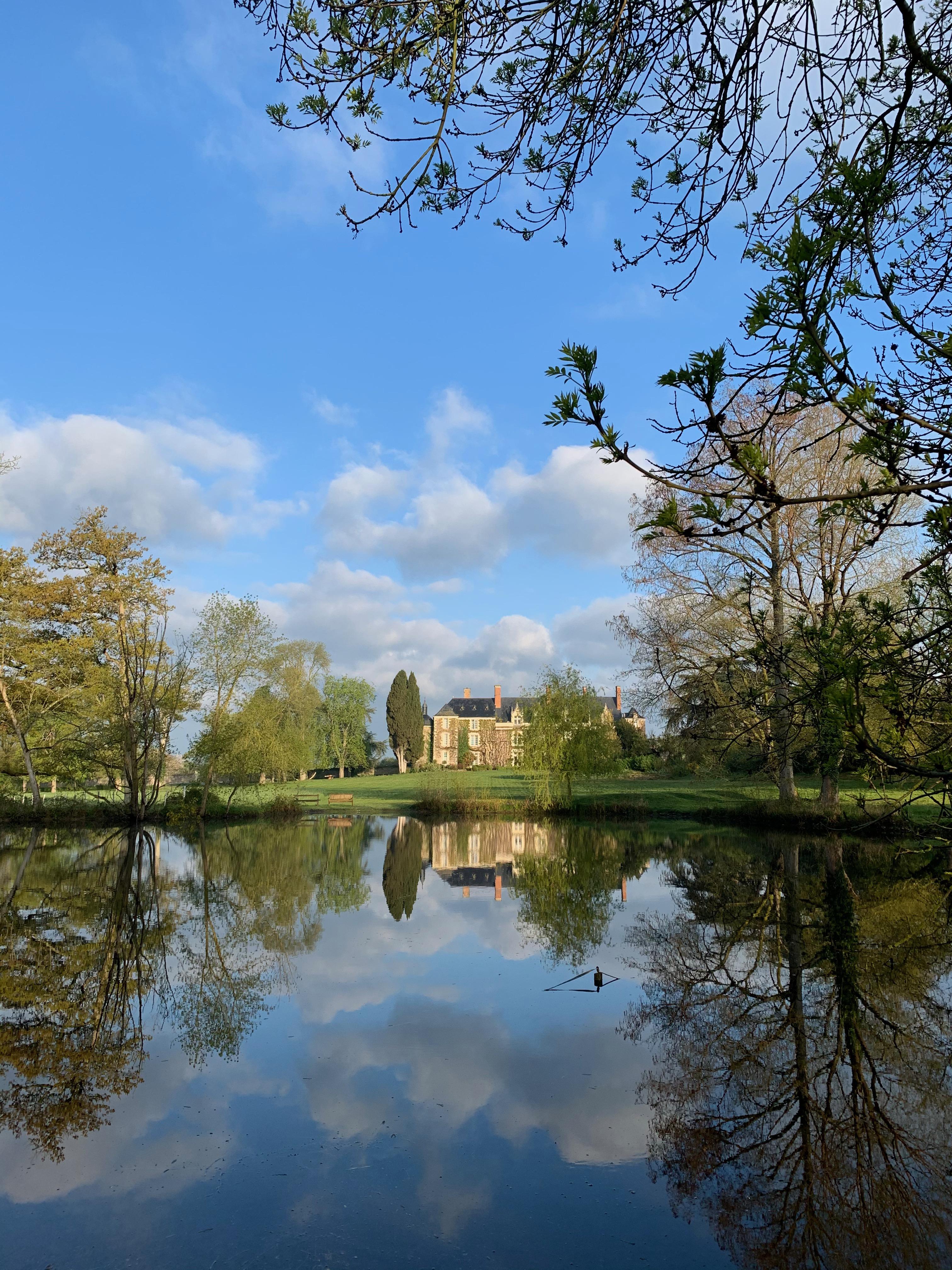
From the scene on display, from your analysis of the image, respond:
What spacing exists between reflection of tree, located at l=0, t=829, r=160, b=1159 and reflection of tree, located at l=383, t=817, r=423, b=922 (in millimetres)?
3497

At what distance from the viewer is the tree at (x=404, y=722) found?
67500 millimetres

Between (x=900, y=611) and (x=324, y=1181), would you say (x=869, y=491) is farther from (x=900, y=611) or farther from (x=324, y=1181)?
(x=324, y=1181)

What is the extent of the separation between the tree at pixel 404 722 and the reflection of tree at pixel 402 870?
41.6 meters

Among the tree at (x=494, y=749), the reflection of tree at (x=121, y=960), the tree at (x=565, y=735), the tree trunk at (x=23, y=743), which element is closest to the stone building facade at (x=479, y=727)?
the tree at (x=494, y=749)

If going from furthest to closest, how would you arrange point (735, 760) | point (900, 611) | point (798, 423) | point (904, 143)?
point (735, 760), point (798, 423), point (900, 611), point (904, 143)

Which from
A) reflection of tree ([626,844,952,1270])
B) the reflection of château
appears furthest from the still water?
the reflection of château

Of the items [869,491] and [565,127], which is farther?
[565,127]

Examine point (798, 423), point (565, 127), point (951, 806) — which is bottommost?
point (951, 806)

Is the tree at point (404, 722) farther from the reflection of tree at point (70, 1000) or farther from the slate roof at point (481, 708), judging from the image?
the reflection of tree at point (70, 1000)

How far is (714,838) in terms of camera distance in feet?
66.1

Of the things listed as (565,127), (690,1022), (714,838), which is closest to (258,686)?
(714,838)

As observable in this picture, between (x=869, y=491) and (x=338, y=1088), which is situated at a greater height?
(x=869, y=491)

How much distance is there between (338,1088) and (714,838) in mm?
16942

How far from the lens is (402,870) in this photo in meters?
15.8
